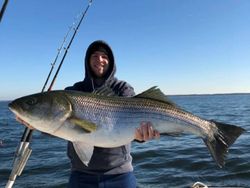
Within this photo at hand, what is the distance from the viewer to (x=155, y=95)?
16.1 ft

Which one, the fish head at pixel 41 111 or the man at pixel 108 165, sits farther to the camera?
the man at pixel 108 165

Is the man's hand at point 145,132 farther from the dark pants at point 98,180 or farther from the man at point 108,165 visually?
the dark pants at point 98,180

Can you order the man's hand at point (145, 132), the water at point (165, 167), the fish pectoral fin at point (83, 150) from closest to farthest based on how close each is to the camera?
1. the fish pectoral fin at point (83, 150)
2. the man's hand at point (145, 132)
3. the water at point (165, 167)

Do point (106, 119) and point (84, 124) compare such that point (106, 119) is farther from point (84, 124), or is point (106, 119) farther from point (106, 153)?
point (106, 153)

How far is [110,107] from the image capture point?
4520 millimetres

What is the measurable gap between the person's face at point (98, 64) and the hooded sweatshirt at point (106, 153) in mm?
54

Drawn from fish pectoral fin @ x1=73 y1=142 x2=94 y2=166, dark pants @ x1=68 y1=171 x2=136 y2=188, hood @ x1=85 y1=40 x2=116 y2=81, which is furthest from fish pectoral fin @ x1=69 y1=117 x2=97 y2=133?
hood @ x1=85 y1=40 x2=116 y2=81

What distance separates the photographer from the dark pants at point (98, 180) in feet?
15.6

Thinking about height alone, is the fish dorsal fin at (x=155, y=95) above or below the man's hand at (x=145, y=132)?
above

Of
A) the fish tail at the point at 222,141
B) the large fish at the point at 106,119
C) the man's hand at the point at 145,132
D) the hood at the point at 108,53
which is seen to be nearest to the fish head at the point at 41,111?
the large fish at the point at 106,119

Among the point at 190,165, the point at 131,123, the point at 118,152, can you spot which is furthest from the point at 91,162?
the point at 190,165

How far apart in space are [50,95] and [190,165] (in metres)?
11.6

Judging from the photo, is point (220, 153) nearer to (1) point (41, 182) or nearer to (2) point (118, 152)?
(2) point (118, 152)

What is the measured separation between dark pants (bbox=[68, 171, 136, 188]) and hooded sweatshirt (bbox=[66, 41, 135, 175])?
51mm
